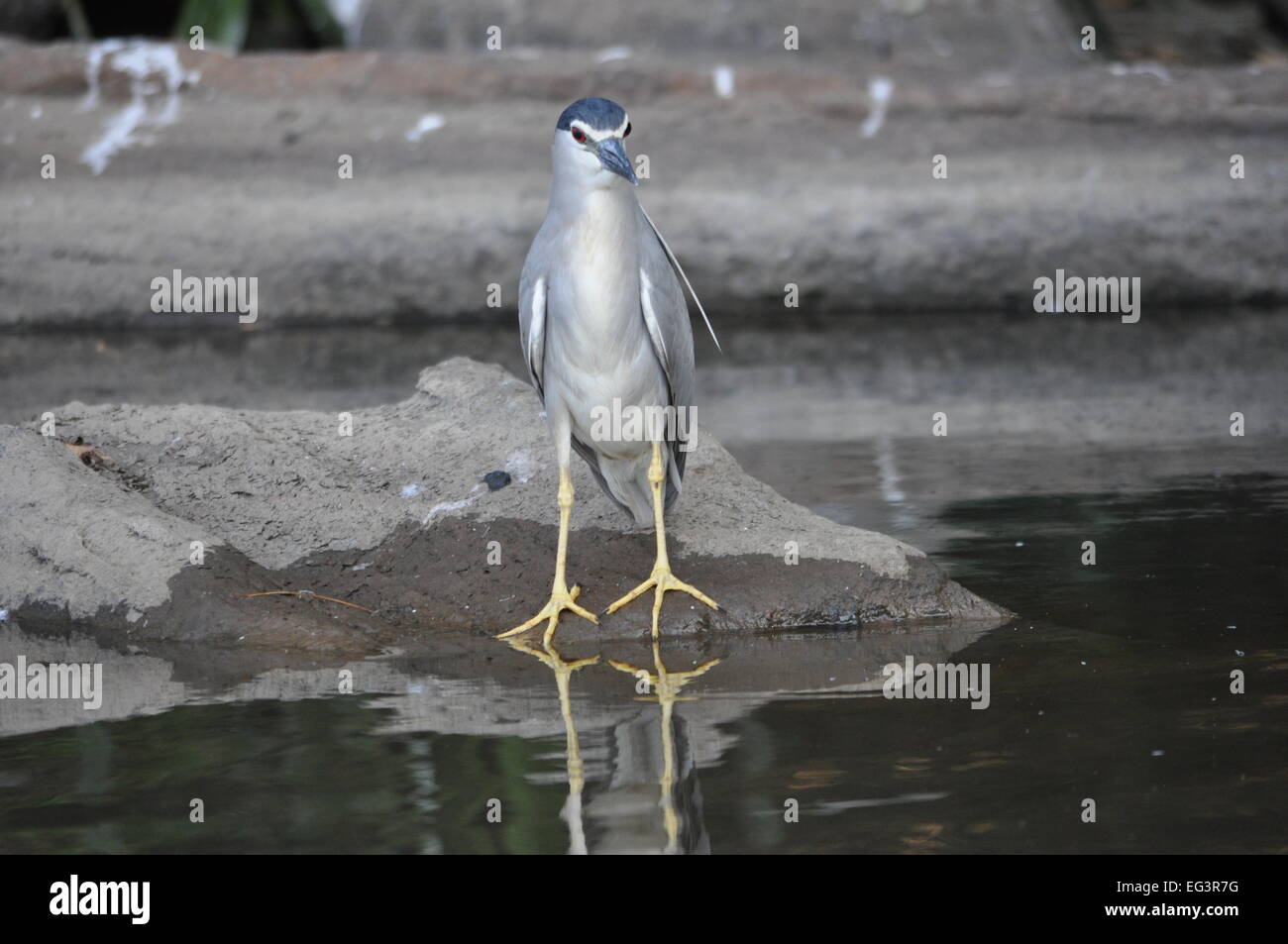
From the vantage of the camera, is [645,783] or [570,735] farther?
[570,735]

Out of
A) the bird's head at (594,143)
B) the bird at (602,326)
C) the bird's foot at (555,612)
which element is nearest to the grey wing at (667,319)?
the bird at (602,326)

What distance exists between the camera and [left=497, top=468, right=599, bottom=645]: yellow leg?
557 cm

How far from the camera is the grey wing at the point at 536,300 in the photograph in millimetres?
5645

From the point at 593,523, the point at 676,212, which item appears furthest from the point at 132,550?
the point at 676,212

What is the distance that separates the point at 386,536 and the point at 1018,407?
5.20 meters

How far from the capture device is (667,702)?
4828mm

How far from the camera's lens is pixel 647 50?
15.7 m

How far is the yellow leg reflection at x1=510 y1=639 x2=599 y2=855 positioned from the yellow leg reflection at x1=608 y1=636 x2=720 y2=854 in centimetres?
16

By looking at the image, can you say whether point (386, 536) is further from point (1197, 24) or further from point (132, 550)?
point (1197, 24)

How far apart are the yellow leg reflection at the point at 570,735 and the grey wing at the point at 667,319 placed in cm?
93

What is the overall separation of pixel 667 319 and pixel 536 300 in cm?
43
